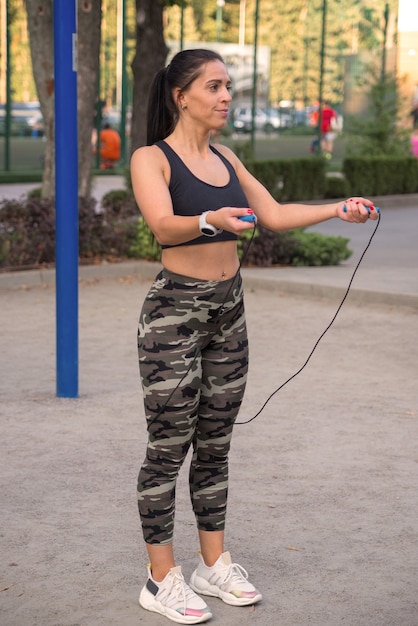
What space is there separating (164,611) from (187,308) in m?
1.01

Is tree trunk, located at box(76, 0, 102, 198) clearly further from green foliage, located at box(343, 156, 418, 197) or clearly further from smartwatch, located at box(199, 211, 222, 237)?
smartwatch, located at box(199, 211, 222, 237)

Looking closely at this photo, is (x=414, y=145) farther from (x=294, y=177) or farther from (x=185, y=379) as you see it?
(x=185, y=379)

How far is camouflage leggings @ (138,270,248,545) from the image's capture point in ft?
12.8

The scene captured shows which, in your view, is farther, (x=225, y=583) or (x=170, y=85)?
(x=225, y=583)

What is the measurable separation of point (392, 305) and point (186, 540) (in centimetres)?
635

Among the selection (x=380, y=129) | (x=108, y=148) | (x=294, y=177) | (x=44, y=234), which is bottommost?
(x=108, y=148)

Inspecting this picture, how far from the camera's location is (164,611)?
402 centimetres

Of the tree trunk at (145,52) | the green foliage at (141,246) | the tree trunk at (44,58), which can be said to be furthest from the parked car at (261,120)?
the green foliage at (141,246)

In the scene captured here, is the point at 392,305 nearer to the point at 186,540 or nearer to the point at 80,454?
the point at 80,454

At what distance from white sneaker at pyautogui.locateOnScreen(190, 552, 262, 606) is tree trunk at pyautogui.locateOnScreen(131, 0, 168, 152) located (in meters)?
13.4

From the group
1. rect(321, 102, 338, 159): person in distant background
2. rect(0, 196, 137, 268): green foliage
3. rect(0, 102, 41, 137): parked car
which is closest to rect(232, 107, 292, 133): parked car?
rect(321, 102, 338, 159): person in distant background

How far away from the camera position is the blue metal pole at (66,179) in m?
6.93

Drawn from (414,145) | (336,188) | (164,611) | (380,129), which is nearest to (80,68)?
(336,188)

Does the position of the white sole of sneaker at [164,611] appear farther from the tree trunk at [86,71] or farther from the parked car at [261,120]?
the parked car at [261,120]
